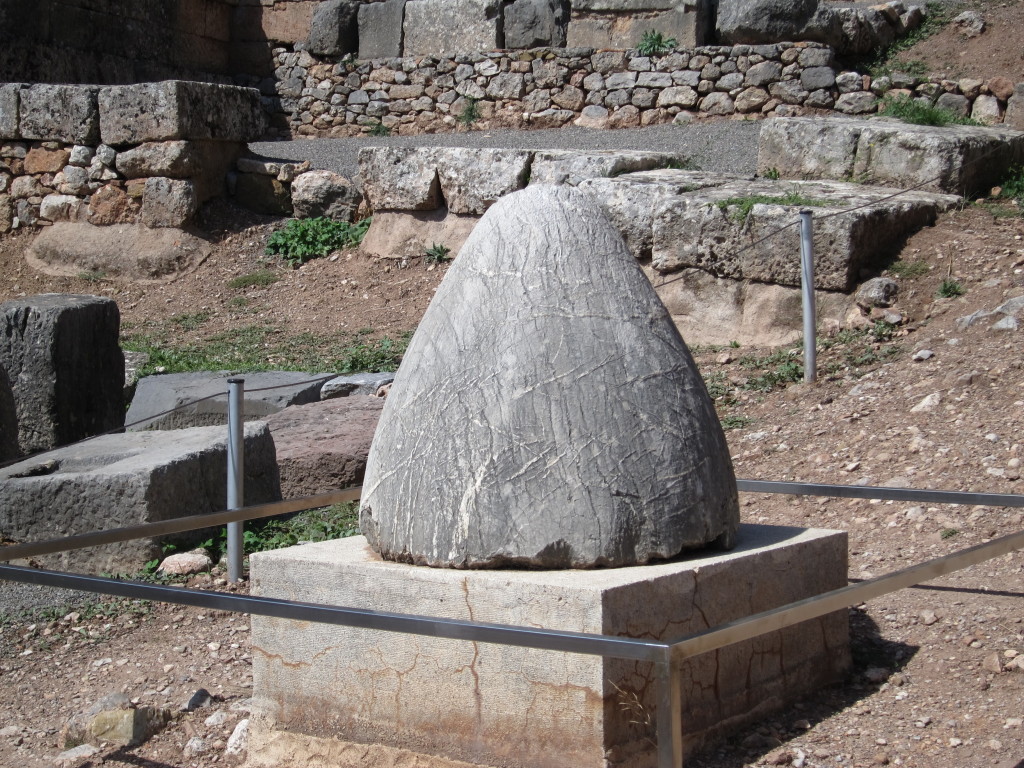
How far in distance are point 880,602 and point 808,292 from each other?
2.26 metres

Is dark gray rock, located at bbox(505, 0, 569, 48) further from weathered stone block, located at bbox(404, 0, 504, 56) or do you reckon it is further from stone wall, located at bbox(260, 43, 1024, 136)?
stone wall, located at bbox(260, 43, 1024, 136)

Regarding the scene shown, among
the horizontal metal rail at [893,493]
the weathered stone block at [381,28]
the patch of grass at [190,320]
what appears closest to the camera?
the horizontal metal rail at [893,493]

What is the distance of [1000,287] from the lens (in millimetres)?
5852

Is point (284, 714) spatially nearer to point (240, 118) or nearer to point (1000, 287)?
point (1000, 287)

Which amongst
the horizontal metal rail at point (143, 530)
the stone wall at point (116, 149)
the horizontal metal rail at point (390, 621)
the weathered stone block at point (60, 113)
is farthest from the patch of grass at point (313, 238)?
the horizontal metal rail at point (390, 621)

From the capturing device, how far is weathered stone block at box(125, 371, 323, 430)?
627 centimetres

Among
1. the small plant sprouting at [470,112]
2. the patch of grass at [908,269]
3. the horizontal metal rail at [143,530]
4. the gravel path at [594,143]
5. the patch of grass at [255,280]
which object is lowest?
the horizontal metal rail at [143,530]

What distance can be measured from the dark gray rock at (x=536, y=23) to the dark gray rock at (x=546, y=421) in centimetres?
1041

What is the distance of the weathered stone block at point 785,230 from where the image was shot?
6121mm

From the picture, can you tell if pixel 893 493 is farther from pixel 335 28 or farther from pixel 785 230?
pixel 335 28

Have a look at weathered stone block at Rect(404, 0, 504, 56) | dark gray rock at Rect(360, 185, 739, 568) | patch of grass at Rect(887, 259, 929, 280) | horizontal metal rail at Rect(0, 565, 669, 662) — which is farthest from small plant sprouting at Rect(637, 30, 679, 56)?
horizontal metal rail at Rect(0, 565, 669, 662)

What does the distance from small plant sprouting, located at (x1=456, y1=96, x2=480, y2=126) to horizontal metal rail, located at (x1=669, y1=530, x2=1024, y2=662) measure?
35.4 feet

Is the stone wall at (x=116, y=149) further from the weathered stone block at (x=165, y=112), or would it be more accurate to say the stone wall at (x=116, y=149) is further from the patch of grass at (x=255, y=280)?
the patch of grass at (x=255, y=280)

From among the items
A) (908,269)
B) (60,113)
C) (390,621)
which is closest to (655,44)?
(60,113)
